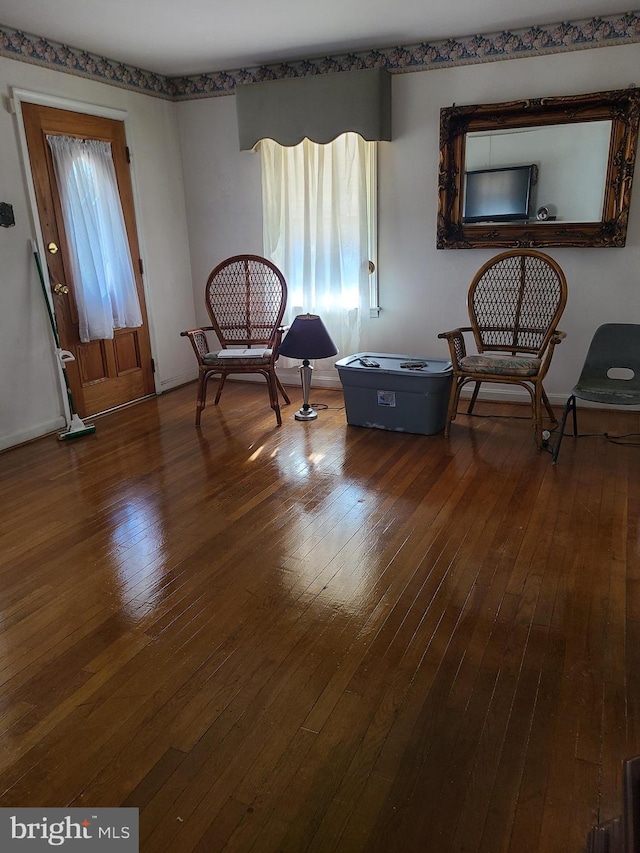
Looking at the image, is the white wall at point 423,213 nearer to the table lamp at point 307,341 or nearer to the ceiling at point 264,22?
the ceiling at point 264,22

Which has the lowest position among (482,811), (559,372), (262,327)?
(482,811)

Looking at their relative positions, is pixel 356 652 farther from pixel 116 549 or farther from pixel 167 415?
pixel 167 415

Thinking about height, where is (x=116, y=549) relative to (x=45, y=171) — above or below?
below

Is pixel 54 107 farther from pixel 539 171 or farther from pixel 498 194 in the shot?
pixel 539 171

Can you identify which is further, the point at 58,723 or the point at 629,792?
the point at 58,723

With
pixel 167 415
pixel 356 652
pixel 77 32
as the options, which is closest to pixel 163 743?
pixel 356 652

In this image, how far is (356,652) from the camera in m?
2.00

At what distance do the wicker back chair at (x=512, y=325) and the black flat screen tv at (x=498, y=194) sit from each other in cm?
32

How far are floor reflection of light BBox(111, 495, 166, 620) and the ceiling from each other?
2711 mm

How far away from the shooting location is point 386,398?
4027mm

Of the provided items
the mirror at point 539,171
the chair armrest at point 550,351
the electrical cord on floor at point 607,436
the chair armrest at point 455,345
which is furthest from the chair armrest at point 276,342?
the electrical cord on floor at point 607,436

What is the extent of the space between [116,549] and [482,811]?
1826 mm

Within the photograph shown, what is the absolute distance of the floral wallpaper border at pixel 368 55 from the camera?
3.81 m

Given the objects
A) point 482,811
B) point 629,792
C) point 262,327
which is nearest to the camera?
point 629,792
